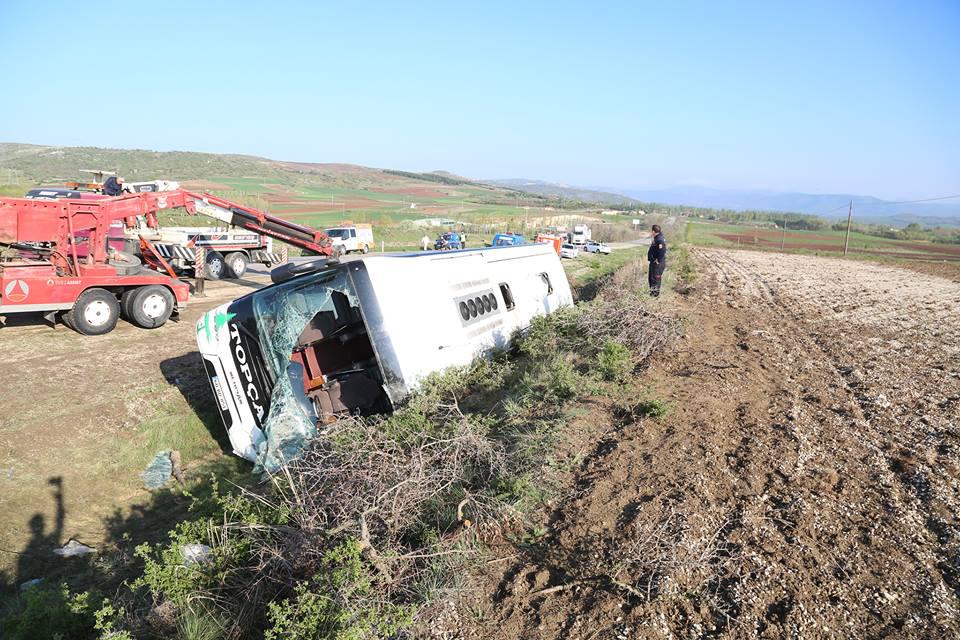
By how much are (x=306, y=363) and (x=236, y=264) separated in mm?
15013

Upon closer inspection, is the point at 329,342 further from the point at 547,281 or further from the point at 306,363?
the point at 547,281

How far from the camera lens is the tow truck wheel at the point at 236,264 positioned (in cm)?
2084

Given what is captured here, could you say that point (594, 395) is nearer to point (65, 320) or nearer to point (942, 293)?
point (65, 320)

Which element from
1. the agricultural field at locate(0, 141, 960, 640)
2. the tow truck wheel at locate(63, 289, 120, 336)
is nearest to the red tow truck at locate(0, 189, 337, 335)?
the tow truck wheel at locate(63, 289, 120, 336)

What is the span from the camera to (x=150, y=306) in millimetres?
12117

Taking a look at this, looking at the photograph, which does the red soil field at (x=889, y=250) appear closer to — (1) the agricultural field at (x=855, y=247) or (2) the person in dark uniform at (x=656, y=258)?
(1) the agricultural field at (x=855, y=247)

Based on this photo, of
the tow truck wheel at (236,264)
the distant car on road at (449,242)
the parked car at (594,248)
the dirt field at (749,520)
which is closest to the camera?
the dirt field at (749,520)

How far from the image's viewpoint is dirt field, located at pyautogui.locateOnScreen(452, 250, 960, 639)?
3.35 m

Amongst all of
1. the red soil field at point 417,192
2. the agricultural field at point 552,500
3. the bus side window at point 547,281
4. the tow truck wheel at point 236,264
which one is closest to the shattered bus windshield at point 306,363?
the agricultural field at point 552,500

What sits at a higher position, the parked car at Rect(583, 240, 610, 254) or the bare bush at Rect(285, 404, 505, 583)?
the bare bush at Rect(285, 404, 505, 583)

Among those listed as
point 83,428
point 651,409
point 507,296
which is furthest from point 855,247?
point 83,428

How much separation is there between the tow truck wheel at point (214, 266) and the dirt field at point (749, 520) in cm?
1727

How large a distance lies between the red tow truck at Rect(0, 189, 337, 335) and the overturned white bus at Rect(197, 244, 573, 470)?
5695 mm

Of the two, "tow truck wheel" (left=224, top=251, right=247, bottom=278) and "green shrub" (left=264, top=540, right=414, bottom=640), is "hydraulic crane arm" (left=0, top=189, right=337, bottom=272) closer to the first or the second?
"tow truck wheel" (left=224, top=251, right=247, bottom=278)
